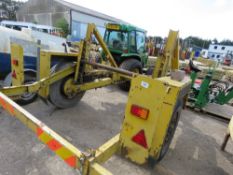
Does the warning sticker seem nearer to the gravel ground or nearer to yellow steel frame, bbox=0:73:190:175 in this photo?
yellow steel frame, bbox=0:73:190:175

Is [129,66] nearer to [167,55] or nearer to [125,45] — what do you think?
[125,45]

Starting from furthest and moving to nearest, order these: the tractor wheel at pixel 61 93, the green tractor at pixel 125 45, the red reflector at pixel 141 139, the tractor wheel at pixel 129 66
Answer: the green tractor at pixel 125 45
the tractor wheel at pixel 129 66
the tractor wheel at pixel 61 93
the red reflector at pixel 141 139

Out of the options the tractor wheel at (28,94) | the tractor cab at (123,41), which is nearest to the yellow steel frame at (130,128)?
the tractor wheel at (28,94)

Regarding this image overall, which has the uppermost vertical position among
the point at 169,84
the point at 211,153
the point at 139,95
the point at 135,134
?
the point at 169,84

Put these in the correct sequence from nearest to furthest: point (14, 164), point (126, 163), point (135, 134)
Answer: point (135, 134)
point (14, 164)
point (126, 163)

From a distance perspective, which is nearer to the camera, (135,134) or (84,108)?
(135,134)

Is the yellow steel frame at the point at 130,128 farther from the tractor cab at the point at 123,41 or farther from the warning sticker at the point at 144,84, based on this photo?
the tractor cab at the point at 123,41

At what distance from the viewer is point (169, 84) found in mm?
1653

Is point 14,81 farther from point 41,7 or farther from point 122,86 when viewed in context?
point 41,7

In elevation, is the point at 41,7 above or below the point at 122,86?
above

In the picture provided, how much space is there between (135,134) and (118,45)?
187 inches

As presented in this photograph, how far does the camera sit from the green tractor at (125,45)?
5688mm

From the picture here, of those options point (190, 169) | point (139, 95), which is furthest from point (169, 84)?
point (190, 169)

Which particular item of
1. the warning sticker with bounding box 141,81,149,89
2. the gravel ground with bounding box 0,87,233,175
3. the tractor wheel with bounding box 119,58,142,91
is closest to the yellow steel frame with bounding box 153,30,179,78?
the gravel ground with bounding box 0,87,233,175
